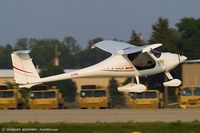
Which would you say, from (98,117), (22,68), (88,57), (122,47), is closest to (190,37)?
(122,47)

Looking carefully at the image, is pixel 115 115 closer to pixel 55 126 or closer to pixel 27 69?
pixel 55 126

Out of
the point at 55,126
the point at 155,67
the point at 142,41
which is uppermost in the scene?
the point at 142,41

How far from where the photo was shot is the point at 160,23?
100812 millimetres

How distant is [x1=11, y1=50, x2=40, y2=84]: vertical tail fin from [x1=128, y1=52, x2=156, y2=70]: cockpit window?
253 inches

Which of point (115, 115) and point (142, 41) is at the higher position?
point (142, 41)

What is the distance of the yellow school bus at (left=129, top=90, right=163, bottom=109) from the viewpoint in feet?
135

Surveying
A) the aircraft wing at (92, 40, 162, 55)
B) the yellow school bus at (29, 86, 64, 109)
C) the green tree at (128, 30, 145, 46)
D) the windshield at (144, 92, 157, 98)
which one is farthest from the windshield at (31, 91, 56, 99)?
the green tree at (128, 30, 145, 46)

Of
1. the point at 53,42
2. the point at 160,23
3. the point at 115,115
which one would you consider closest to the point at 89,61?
the point at 53,42

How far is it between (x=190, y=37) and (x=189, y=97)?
63753mm

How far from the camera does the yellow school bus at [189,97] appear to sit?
4069 cm

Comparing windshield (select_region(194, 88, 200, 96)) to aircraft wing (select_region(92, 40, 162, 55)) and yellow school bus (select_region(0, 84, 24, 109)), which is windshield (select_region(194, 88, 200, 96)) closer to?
aircraft wing (select_region(92, 40, 162, 55))

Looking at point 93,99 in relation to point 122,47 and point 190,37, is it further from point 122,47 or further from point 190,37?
point 190,37

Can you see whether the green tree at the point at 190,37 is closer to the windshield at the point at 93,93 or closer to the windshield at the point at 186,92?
the windshield at the point at 93,93

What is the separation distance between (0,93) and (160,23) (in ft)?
194
